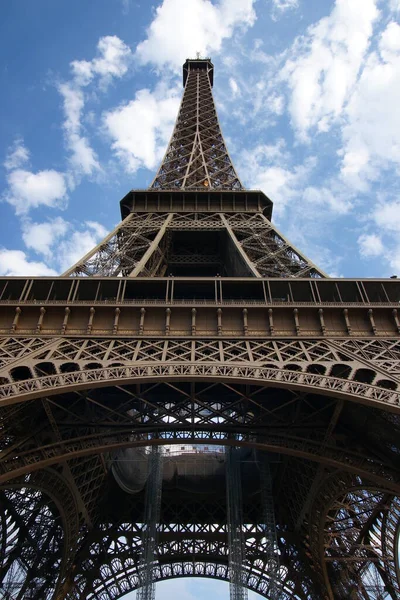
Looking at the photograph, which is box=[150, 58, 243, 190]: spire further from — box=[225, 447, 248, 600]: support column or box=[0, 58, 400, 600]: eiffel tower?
Answer: box=[225, 447, 248, 600]: support column

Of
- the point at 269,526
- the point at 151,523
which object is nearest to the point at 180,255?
the point at 151,523

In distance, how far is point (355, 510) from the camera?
79.0 ft

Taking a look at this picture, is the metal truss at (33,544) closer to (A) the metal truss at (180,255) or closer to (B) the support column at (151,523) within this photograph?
(B) the support column at (151,523)

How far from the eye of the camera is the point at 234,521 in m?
23.7

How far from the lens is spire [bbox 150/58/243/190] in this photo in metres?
34.5

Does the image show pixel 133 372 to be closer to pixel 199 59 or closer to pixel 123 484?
pixel 123 484

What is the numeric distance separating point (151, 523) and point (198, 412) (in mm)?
9214

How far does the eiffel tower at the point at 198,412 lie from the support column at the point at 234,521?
104 mm

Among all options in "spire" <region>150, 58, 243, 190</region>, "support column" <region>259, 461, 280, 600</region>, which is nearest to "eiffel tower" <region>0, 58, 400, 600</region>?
"support column" <region>259, 461, 280, 600</region>

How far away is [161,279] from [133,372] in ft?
17.0

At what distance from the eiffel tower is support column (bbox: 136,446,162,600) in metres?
0.11

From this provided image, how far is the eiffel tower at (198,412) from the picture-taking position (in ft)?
49.9

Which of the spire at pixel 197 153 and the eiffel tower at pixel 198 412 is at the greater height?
the spire at pixel 197 153

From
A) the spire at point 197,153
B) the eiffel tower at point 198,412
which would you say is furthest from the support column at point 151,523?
the spire at point 197,153
